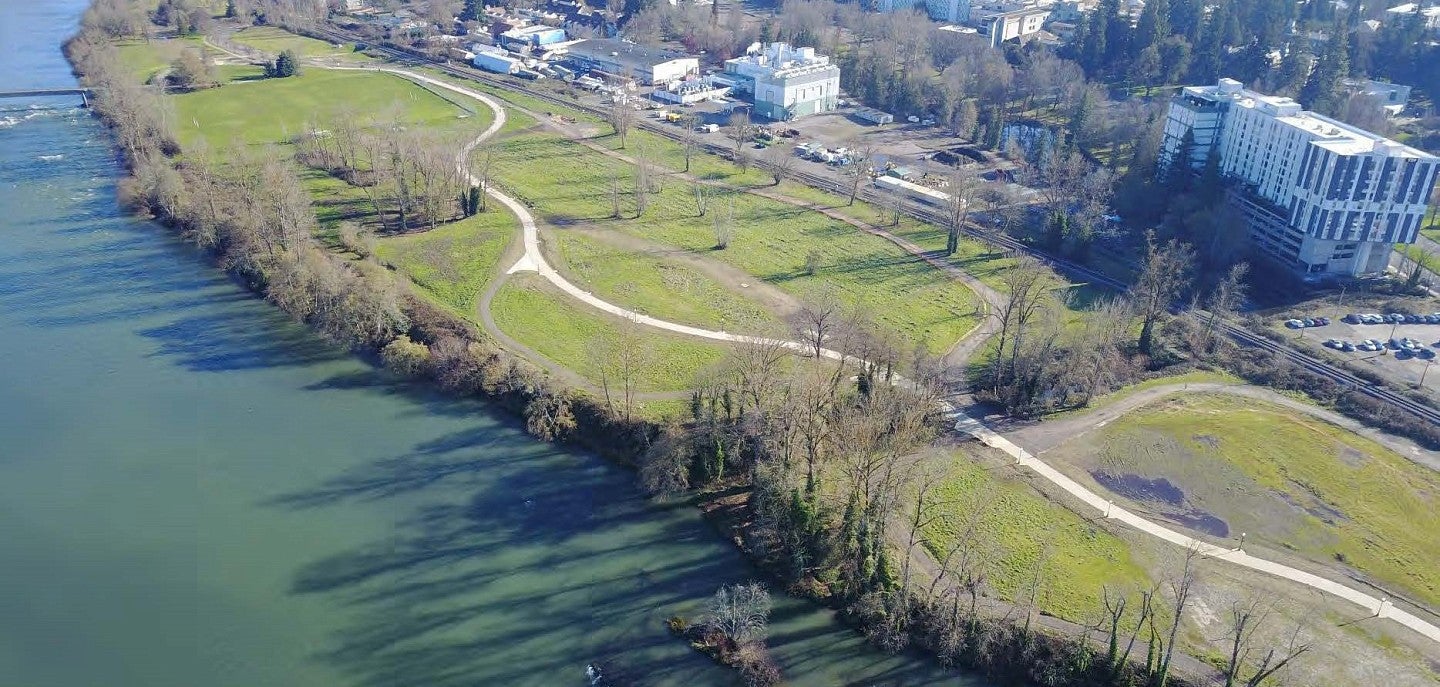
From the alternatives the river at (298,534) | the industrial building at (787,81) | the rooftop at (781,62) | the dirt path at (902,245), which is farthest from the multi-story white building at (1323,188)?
the river at (298,534)

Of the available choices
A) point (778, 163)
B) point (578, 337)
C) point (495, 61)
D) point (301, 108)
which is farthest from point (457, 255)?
point (495, 61)

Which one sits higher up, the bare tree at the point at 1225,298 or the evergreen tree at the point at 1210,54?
the evergreen tree at the point at 1210,54

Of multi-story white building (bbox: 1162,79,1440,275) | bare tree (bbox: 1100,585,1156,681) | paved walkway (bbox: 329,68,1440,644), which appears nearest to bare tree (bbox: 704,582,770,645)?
bare tree (bbox: 1100,585,1156,681)

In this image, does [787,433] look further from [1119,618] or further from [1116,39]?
[1116,39]

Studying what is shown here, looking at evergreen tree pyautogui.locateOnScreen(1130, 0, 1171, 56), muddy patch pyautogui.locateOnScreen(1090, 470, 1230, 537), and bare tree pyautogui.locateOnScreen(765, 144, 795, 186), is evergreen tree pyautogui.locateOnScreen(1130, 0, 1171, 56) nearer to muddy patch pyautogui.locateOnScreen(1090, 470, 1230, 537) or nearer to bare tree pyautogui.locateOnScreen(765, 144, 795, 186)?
bare tree pyautogui.locateOnScreen(765, 144, 795, 186)

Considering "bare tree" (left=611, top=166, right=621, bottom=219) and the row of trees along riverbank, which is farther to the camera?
"bare tree" (left=611, top=166, right=621, bottom=219)

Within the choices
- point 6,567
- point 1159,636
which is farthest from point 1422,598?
point 6,567

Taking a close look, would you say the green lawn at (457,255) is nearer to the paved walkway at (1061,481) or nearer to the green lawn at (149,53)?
the paved walkway at (1061,481)
